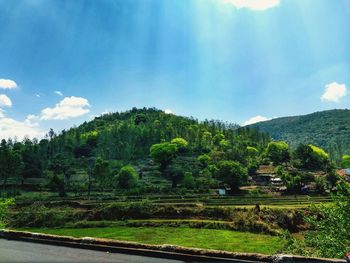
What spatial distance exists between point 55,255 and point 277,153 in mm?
120315

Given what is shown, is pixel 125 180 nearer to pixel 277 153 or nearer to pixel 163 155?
Result: pixel 163 155

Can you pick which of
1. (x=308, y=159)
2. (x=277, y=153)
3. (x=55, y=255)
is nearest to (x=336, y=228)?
(x=55, y=255)

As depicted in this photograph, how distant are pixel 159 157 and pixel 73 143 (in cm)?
4126

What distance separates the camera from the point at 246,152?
130000mm

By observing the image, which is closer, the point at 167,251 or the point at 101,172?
the point at 167,251

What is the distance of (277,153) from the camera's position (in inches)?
4936

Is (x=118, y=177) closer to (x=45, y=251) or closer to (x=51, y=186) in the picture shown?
(x=51, y=186)

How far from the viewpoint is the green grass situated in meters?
33.6

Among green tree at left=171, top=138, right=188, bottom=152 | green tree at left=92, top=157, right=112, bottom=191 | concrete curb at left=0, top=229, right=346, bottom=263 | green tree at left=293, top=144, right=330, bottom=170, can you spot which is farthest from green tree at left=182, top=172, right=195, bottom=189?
concrete curb at left=0, top=229, right=346, bottom=263

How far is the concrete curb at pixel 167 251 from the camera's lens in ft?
28.5

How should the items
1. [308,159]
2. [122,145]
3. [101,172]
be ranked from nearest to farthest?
[101,172]
[308,159]
[122,145]

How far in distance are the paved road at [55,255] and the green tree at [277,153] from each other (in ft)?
384

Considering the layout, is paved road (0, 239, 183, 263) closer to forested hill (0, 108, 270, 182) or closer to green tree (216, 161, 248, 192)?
green tree (216, 161, 248, 192)

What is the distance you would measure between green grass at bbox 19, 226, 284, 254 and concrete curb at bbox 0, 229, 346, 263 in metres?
21.6
